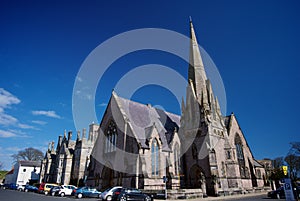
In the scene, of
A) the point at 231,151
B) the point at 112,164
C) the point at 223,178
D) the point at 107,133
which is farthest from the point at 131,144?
the point at 231,151

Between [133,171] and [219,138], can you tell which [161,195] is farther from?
[219,138]

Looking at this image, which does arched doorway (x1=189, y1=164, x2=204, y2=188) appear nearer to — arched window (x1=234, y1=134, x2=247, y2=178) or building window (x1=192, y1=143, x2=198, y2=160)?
building window (x1=192, y1=143, x2=198, y2=160)

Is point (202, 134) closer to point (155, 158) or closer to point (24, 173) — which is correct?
point (155, 158)

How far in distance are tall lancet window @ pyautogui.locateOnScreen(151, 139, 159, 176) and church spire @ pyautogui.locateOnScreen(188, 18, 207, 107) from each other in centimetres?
1165

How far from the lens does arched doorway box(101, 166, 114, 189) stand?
95.5ft

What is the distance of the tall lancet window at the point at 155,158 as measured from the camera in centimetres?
2612

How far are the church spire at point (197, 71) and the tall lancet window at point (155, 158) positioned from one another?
11.6 m

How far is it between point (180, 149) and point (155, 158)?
6.55m

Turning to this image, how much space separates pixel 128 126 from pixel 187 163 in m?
11.0

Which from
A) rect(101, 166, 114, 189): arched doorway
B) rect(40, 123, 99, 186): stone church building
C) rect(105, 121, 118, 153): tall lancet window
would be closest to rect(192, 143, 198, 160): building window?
rect(105, 121, 118, 153): tall lancet window

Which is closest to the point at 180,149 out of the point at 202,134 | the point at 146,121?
the point at 202,134

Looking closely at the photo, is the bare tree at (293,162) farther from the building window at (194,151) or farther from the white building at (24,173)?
the white building at (24,173)

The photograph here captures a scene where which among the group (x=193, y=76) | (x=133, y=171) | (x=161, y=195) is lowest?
(x=161, y=195)

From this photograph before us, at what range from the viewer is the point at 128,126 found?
92.3ft
